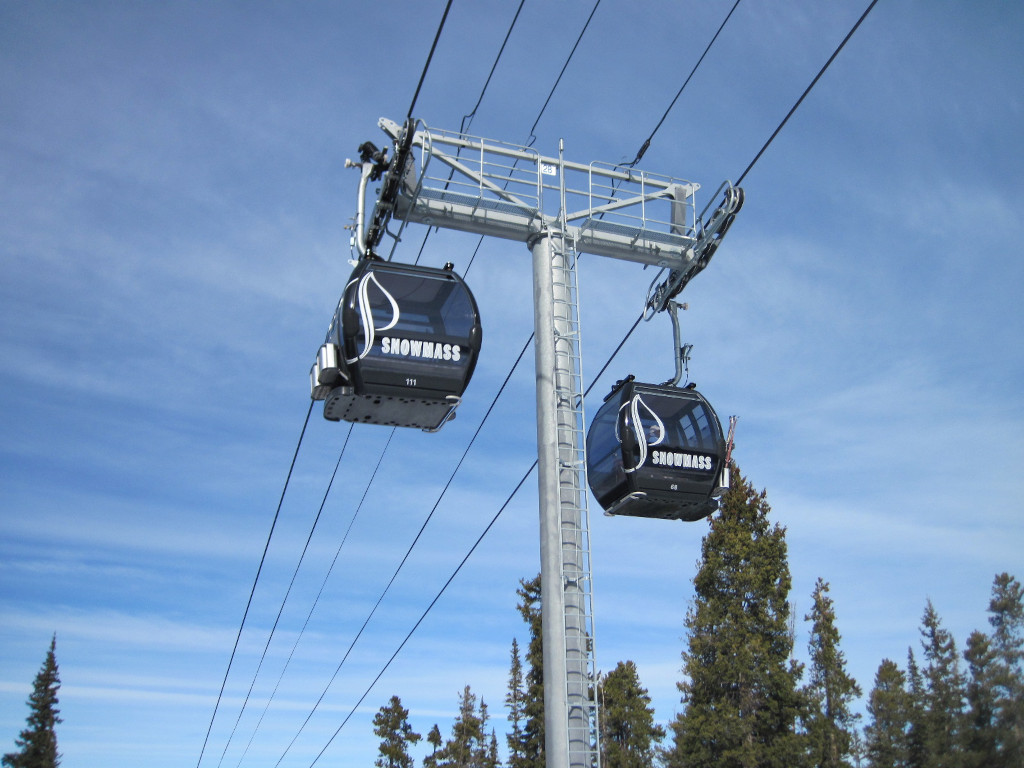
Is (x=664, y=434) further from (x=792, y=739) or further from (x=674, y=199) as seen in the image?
(x=792, y=739)

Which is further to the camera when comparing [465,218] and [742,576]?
[742,576]

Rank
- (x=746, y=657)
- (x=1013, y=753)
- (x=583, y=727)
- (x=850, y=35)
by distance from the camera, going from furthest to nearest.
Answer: (x=746, y=657) < (x=1013, y=753) < (x=583, y=727) < (x=850, y=35)

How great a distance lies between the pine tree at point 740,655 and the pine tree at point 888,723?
16.2ft

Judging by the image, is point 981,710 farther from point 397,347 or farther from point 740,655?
point 397,347

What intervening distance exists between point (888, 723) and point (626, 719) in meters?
13.4

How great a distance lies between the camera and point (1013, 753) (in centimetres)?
2033

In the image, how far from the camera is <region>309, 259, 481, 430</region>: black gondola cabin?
1012cm

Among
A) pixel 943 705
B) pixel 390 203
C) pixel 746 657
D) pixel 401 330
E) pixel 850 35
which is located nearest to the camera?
pixel 850 35

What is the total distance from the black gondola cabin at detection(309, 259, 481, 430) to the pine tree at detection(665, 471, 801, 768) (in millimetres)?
23420

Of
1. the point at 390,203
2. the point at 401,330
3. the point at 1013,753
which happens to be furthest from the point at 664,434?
the point at 1013,753

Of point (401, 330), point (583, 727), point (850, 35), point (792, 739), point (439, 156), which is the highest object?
point (439, 156)

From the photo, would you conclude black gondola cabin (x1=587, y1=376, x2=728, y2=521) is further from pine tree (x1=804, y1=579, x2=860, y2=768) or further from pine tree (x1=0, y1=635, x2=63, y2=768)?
pine tree (x1=0, y1=635, x2=63, y2=768)

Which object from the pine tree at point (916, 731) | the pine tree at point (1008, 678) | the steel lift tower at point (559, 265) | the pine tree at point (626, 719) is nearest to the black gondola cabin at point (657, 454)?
the steel lift tower at point (559, 265)

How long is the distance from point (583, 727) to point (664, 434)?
3.65m
